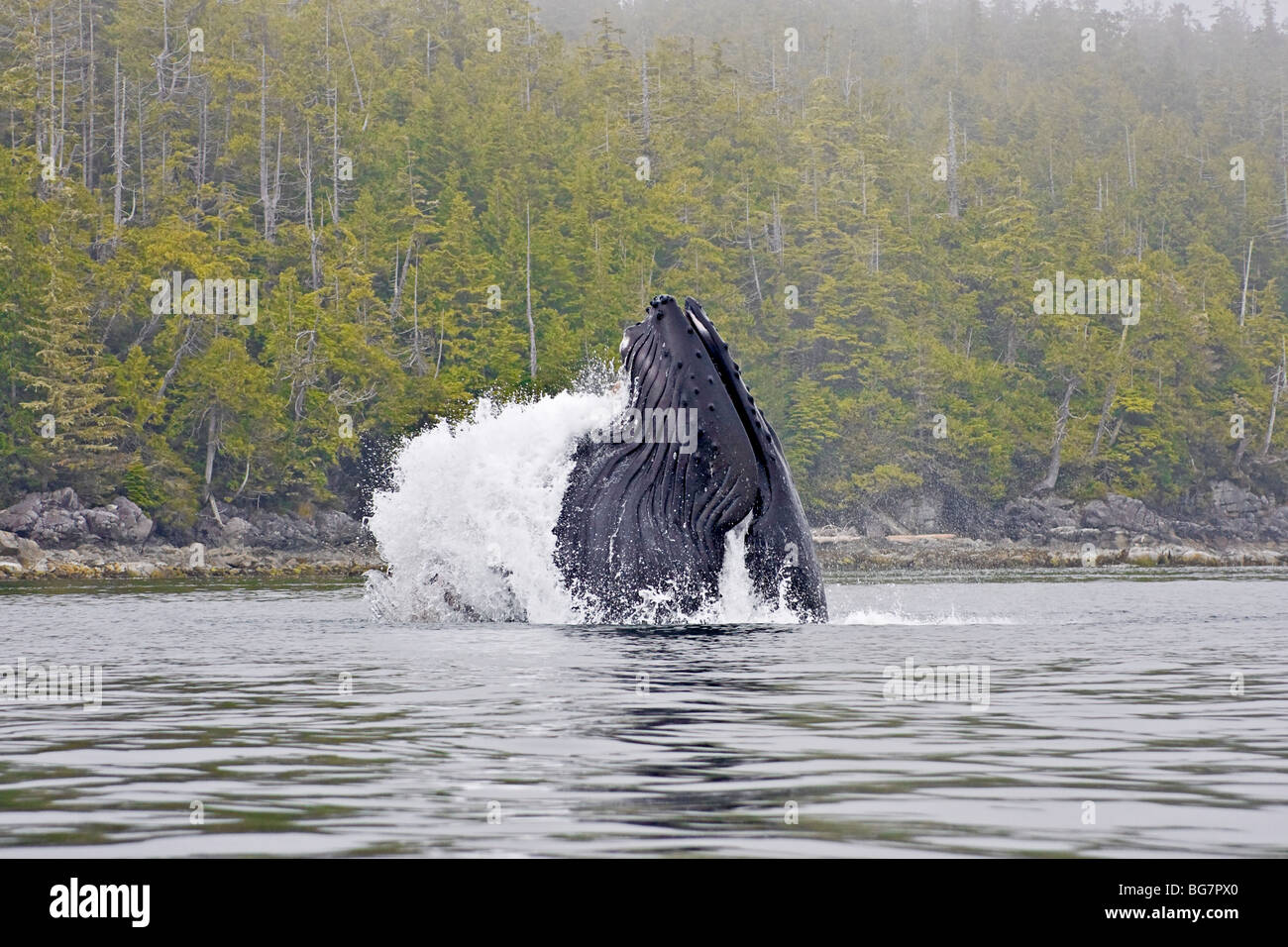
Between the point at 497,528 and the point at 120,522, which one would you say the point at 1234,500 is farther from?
the point at 497,528

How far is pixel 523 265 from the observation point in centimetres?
9200

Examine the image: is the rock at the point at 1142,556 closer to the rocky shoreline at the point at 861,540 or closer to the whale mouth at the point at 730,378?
the rocky shoreline at the point at 861,540

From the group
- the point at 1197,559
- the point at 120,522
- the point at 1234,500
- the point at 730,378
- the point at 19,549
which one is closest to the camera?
the point at 730,378

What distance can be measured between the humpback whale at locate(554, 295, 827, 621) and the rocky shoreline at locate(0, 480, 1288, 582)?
3557cm

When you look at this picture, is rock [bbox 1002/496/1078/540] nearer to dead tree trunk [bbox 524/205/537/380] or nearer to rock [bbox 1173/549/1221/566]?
rock [bbox 1173/549/1221/566]

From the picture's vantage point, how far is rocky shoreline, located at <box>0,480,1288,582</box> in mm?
62656

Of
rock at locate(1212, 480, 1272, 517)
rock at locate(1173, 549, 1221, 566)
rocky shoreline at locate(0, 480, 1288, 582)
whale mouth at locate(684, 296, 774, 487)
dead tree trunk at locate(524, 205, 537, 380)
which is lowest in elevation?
rock at locate(1173, 549, 1221, 566)

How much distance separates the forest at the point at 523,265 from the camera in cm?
7600

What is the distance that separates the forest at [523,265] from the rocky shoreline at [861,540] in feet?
5.70

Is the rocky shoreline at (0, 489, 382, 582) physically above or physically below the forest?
below

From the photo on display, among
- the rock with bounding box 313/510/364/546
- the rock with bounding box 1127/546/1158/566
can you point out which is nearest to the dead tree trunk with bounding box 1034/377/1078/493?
the rock with bounding box 1127/546/1158/566

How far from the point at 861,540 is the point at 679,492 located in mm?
70691

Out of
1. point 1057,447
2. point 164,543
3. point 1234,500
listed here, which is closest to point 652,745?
point 164,543

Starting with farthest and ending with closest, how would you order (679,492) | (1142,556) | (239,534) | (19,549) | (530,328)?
(530,328) → (1142,556) → (239,534) → (19,549) → (679,492)
